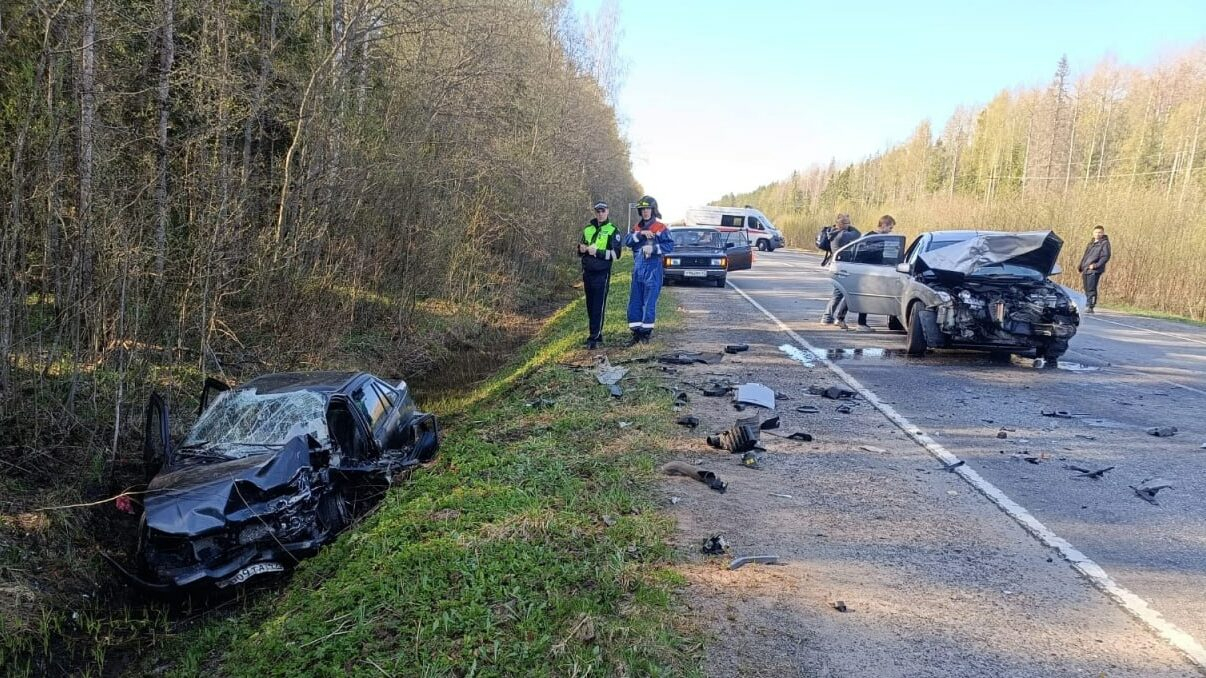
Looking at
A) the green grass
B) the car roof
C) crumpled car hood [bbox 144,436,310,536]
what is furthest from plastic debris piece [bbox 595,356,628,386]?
crumpled car hood [bbox 144,436,310,536]

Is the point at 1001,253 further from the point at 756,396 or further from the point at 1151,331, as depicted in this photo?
the point at 1151,331

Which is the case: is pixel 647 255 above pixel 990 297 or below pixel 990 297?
above

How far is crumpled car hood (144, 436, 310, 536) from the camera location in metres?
4.82

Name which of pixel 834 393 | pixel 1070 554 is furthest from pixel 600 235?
pixel 1070 554

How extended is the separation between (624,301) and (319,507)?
1115cm

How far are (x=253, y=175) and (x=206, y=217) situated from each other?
7.58 feet

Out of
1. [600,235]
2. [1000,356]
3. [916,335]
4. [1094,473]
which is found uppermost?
[600,235]

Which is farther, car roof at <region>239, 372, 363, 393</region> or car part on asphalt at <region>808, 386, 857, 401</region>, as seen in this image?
car part on asphalt at <region>808, 386, 857, 401</region>

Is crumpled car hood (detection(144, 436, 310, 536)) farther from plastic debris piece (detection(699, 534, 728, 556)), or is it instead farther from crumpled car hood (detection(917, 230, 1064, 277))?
crumpled car hood (detection(917, 230, 1064, 277))

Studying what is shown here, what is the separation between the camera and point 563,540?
4.16 meters

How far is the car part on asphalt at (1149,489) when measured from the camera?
4.92 metres

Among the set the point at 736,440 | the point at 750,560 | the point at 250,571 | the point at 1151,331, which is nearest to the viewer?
the point at 750,560

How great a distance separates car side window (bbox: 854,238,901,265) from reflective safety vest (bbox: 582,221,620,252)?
5.04 metres

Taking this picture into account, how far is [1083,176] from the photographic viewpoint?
133 ft
